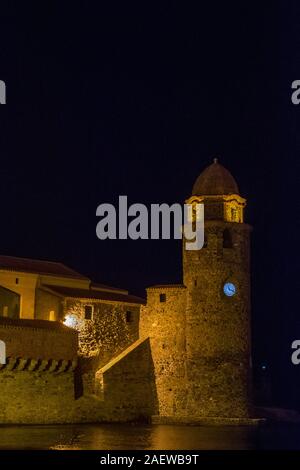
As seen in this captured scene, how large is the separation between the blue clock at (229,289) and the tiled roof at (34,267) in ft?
33.6

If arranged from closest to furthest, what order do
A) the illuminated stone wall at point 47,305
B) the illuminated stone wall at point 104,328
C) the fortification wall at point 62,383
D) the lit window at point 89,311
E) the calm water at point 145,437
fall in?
the calm water at point 145,437 < the fortification wall at point 62,383 < the illuminated stone wall at point 104,328 < the illuminated stone wall at point 47,305 < the lit window at point 89,311

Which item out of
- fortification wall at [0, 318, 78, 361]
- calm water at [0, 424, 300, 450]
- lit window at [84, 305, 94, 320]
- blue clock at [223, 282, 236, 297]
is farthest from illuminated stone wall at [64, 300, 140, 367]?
calm water at [0, 424, 300, 450]

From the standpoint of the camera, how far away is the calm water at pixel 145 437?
35250 millimetres

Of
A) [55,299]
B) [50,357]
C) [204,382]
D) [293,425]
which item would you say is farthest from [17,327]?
[293,425]

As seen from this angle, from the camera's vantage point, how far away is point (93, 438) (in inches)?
1516

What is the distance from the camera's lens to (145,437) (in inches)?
1576

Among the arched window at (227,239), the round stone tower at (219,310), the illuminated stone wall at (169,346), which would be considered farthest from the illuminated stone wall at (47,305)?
the arched window at (227,239)

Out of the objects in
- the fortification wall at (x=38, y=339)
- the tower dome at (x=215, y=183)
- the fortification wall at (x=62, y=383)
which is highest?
the tower dome at (x=215, y=183)

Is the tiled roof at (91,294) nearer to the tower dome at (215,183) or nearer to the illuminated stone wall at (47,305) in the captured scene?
the illuminated stone wall at (47,305)

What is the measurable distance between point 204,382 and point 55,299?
9.16 metres

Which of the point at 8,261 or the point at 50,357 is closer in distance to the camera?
the point at 50,357

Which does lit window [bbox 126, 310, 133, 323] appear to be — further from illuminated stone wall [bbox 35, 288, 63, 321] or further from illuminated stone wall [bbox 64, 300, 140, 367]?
illuminated stone wall [bbox 35, 288, 63, 321]

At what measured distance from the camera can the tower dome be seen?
5297 centimetres

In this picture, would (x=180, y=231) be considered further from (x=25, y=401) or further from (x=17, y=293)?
(x=25, y=401)
